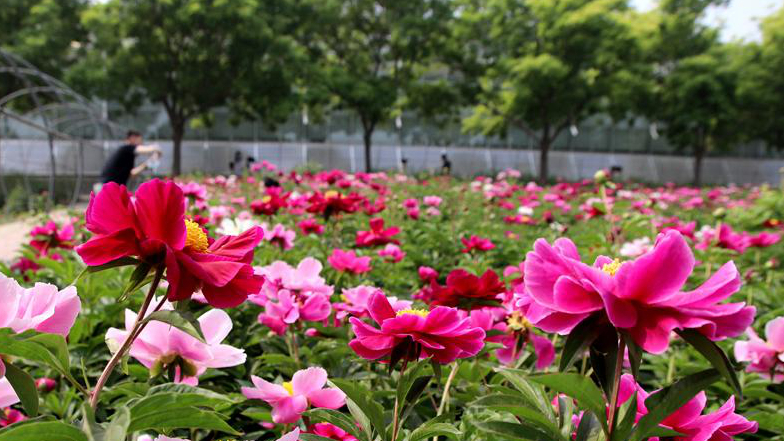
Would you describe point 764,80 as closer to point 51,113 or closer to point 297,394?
point 51,113

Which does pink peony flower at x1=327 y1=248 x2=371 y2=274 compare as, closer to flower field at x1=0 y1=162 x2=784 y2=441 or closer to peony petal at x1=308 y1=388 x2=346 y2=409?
flower field at x1=0 y1=162 x2=784 y2=441

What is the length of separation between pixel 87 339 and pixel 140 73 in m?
18.7

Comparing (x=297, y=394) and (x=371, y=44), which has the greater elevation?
(x=371, y=44)

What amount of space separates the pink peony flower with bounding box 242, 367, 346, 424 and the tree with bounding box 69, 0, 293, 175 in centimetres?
1766

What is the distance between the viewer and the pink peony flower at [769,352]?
2.92 ft

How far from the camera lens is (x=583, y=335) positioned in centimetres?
48

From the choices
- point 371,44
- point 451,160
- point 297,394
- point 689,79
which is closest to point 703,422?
point 297,394

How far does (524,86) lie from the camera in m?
19.6

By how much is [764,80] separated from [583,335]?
2676 cm

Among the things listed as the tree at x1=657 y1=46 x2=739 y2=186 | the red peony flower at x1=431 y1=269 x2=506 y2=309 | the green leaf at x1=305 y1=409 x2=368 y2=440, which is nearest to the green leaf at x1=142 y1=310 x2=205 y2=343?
the green leaf at x1=305 y1=409 x2=368 y2=440

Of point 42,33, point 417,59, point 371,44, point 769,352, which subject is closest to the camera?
point 769,352

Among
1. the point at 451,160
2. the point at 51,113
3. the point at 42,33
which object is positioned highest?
the point at 42,33

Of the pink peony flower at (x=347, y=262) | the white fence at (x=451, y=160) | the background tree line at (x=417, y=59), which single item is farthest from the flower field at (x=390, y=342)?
the white fence at (x=451, y=160)

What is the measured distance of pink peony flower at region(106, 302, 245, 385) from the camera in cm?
65
